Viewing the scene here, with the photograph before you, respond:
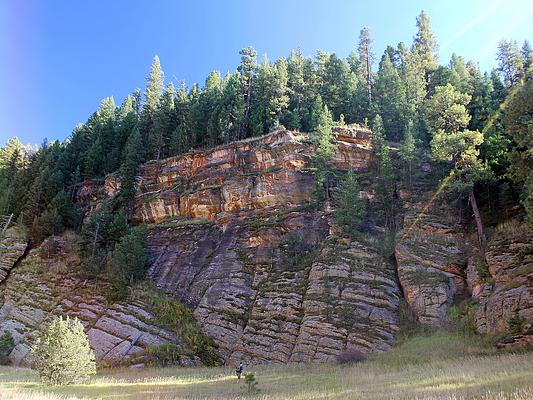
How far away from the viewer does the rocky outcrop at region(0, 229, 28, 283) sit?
4066cm

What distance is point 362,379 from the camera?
1753 cm


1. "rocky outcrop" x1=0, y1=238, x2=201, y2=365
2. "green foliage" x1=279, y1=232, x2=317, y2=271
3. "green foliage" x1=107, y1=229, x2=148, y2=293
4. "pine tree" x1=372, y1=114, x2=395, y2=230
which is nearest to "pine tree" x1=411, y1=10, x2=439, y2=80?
"pine tree" x1=372, y1=114, x2=395, y2=230

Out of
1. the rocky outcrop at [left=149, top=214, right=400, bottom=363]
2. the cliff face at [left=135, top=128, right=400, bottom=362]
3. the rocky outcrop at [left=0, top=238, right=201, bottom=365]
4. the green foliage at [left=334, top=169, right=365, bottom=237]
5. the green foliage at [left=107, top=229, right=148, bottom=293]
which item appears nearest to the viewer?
the rocky outcrop at [left=149, top=214, right=400, bottom=363]

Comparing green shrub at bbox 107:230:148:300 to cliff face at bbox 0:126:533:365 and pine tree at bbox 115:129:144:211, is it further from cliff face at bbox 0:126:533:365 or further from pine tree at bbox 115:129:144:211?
pine tree at bbox 115:129:144:211

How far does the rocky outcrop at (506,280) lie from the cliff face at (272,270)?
0.11m

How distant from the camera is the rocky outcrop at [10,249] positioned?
40.7 metres

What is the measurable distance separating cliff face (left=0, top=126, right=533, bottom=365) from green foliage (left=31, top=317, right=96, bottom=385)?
6.85m

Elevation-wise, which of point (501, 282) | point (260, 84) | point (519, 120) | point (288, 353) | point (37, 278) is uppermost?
point (260, 84)

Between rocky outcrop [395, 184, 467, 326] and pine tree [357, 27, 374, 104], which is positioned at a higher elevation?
pine tree [357, 27, 374, 104]

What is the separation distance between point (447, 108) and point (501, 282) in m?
17.7

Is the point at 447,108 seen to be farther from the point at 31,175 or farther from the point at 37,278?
the point at 31,175

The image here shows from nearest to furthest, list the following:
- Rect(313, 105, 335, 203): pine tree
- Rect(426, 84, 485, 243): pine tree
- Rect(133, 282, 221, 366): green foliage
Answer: Rect(133, 282, 221, 366): green foliage, Rect(426, 84, 485, 243): pine tree, Rect(313, 105, 335, 203): pine tree

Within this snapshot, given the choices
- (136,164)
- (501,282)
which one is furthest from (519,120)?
(136,164)

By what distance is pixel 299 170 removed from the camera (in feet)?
137
